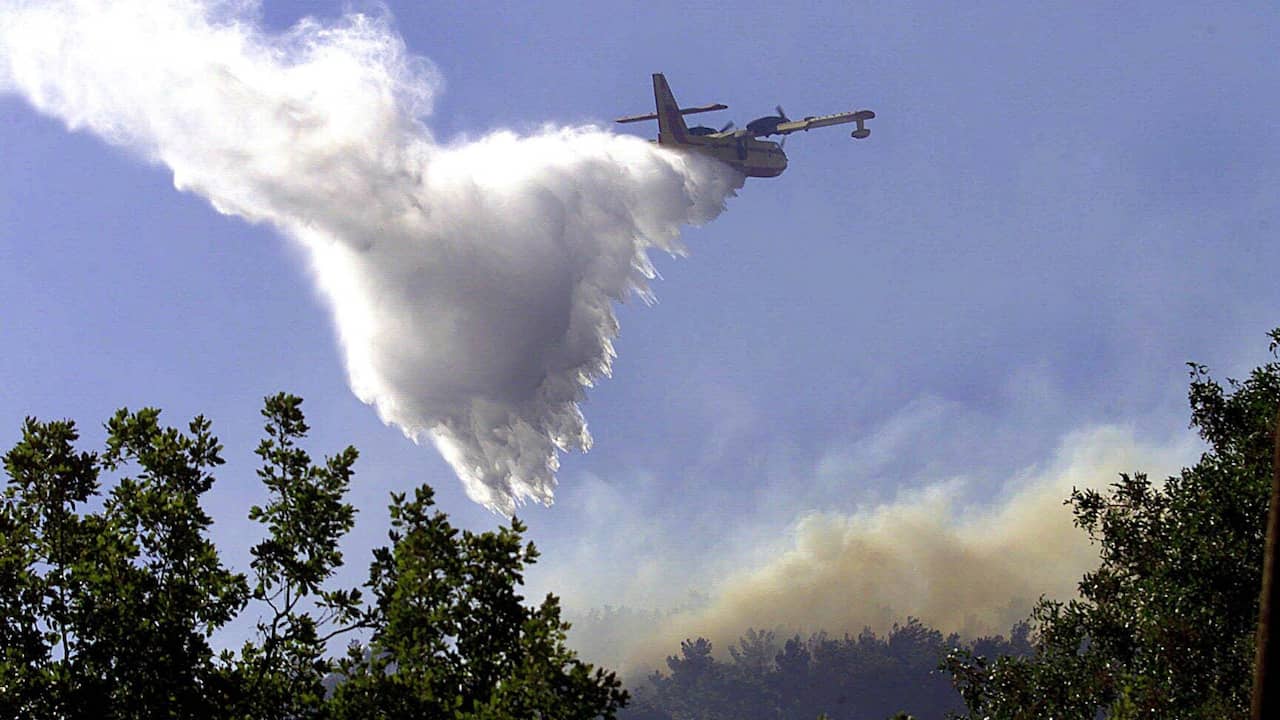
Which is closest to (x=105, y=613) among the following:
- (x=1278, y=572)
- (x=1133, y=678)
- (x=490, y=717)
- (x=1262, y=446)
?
(x=490, y=717)

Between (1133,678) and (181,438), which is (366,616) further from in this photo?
(1133,678)

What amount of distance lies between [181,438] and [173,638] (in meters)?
4.08

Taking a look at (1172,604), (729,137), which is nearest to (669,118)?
(729,137)

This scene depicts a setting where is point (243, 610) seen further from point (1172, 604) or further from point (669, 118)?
point (669, 118)

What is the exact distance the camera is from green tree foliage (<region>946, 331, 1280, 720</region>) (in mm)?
31531

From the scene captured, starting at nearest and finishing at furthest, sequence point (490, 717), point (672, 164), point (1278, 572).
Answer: point (1278, 572), point (490, 717), point (672, 164)

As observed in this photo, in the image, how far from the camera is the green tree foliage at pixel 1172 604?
31.5m

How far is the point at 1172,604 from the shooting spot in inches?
1267

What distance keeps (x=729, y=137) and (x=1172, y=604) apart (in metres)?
67.9

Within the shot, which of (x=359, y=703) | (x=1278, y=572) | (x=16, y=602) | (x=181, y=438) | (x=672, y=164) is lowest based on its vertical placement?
(x=1278, y=572)

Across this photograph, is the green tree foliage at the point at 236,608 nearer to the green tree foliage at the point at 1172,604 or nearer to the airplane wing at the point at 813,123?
the green tree foliage at the point at 1172,604

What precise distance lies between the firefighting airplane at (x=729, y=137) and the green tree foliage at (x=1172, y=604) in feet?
202

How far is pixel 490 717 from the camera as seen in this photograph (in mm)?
18750

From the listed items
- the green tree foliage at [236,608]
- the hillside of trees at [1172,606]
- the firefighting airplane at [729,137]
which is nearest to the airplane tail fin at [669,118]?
the firefighting airplane at [729,137]
